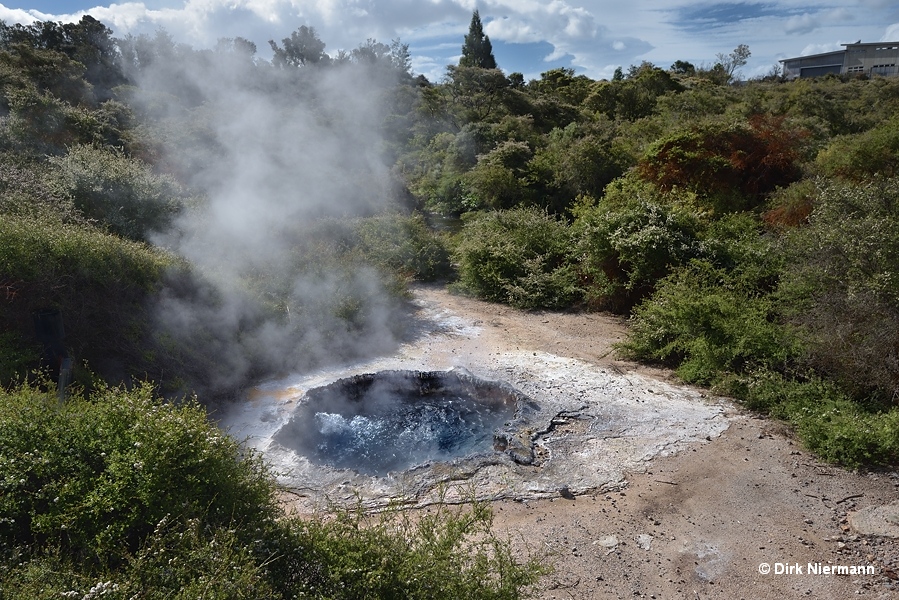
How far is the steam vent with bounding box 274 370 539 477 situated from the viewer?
6.52 meters

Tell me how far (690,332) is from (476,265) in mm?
5239

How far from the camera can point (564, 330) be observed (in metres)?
10.3

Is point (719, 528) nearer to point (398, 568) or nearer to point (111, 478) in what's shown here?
point (398, 568)

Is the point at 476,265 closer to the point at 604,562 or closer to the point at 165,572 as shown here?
the point at 604,562

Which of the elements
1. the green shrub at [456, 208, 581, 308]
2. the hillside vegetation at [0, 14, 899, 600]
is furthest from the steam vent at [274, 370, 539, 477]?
the green shrub at [456, 208, 581, 308]

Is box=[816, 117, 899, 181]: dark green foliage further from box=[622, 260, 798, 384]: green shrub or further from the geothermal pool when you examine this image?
the geothermal pool

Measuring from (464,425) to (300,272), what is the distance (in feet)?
14.0

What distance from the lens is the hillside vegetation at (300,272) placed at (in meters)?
3.18

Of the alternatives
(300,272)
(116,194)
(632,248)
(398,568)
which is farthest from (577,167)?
(398,568)

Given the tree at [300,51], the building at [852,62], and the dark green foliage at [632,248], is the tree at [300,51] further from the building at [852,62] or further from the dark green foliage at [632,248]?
the building at [852,62]

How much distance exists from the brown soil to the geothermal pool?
33 centimetres

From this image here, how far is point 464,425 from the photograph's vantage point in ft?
23.8

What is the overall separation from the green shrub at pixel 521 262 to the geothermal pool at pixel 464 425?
2.72 m

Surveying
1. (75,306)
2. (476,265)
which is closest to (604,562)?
(75,306)
